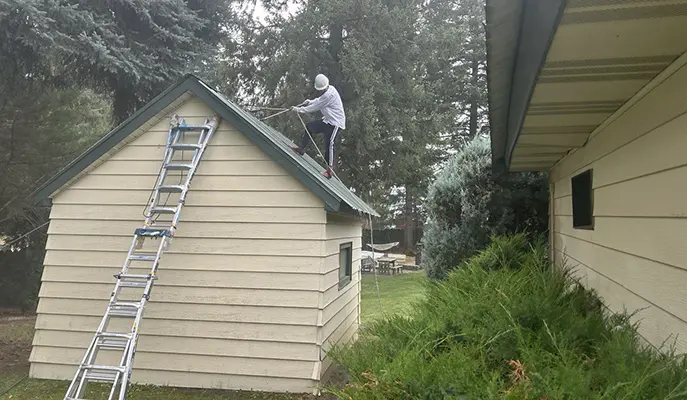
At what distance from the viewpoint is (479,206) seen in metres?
8.34

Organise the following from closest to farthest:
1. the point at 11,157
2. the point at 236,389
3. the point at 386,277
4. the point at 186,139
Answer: the point at 236,389
the point at 186,139
the point at 11,157
the point at 386,277

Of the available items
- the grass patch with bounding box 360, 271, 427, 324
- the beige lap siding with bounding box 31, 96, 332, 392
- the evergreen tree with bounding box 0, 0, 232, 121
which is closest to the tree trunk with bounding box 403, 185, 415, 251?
the grass patch with bounding box 360, 271, 427, 324

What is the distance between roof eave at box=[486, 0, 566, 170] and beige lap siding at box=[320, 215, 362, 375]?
345 cm

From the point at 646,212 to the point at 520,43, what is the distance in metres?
1.15

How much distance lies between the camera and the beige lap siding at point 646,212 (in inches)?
85.1

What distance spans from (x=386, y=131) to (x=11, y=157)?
437 inches

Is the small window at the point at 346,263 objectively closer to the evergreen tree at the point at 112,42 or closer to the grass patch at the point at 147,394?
the grass patch at the point at 147,394

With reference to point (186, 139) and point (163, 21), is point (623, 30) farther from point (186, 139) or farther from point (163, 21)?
point (163, 21)

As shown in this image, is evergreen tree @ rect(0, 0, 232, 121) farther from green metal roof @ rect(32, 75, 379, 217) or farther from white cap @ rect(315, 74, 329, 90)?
white cap @ rect(315, 74, 329, 90)

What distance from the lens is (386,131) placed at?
17062 millimetres

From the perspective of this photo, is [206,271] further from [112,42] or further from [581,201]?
[112,42]

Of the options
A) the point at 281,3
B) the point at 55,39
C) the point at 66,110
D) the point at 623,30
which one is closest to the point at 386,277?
the point at 281,3

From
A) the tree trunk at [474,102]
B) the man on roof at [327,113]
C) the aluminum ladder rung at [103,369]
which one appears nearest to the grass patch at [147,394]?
the aluminum ladder rung at [103,369]

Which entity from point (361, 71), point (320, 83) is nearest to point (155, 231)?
point (320, 83)
